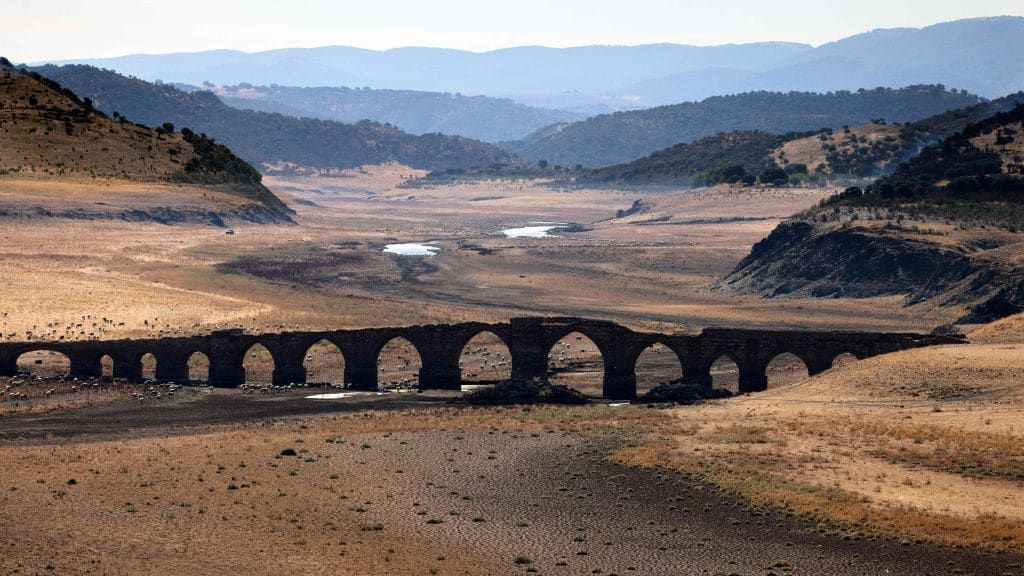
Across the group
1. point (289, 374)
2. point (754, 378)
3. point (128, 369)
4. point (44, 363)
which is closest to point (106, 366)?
point (128, 369)

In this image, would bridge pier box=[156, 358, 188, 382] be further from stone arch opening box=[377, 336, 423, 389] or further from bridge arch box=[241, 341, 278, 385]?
stone arch opening box=[377, 336, 423, 389]

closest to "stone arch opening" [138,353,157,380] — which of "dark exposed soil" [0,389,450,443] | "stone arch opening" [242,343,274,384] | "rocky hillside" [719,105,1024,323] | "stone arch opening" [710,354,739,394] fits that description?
"stone arch opening" [242,343,274,384]

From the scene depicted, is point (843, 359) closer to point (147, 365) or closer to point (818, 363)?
point (818, 363)

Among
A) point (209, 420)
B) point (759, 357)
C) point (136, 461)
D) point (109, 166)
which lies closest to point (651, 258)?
point (109, 166)

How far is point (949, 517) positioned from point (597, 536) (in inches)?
387

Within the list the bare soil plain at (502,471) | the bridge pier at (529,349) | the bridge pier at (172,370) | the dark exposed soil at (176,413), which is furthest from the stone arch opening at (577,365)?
the bridge pier at (172,370)

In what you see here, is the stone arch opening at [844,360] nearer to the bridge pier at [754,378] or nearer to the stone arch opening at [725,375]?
the bridge pier at [754,378]

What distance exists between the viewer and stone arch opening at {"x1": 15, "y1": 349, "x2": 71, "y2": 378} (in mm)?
74312

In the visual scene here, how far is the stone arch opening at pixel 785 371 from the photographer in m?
73.4

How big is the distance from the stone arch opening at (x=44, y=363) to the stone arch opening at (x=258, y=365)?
Result: 29.4 ft

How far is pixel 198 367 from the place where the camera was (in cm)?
7825

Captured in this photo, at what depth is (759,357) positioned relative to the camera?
68.9 metres

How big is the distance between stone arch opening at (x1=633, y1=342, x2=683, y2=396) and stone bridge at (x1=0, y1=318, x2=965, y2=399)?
2149 millimetres

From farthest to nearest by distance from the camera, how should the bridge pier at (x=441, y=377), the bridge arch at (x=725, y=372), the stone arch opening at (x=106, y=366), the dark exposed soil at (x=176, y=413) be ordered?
the stone arch opening at (x=106, y=366) < the bridge pier at (x=441, y=377) < the bridge arch at (x=725, y=372) < the dark exposed soil at (x=176, y=413)
